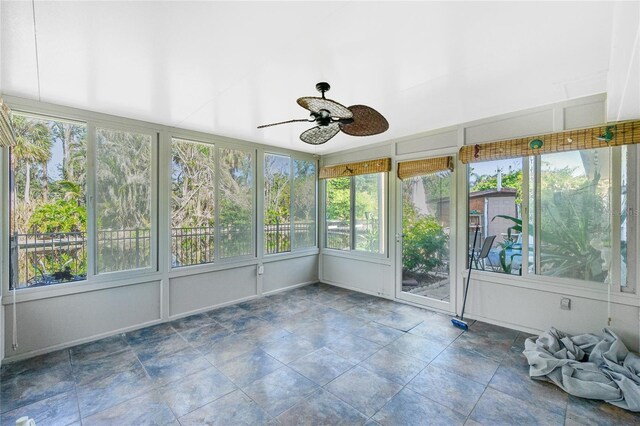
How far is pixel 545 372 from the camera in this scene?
7.60 ft

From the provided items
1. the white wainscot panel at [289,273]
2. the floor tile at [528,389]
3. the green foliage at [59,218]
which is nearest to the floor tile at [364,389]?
the floor tile at [528,389]

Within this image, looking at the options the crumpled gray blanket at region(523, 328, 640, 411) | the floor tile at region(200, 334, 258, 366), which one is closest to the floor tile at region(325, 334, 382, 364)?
the floor tile at region(200, 334, 258, 366)

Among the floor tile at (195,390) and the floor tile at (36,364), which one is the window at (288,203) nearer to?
the floor tile at (195,390)

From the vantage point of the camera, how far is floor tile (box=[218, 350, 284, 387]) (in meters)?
2.38

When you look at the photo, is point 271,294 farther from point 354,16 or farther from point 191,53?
point 354,16

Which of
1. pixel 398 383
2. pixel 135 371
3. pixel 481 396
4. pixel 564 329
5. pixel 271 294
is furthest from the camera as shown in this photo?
pixel 271 294

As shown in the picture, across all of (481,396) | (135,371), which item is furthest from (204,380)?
(481,396)

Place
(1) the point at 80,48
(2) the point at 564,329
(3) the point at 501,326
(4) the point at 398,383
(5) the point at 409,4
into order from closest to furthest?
(5) the point at 409,4, (1) the point at 80,48, (4) the point at 398,383, (2) the point at 564,329, (3) the point at 501,326

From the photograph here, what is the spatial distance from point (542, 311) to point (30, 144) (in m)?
5.67

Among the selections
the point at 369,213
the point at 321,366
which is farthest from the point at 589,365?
the point at 369,213

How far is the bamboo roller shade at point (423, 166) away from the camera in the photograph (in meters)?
3.74

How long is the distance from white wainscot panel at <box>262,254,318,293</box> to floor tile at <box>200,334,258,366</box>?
5.10 feet

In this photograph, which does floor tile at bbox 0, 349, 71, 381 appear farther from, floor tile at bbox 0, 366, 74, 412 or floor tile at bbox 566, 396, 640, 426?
floor tile at bbox 566, 396, 640, 426

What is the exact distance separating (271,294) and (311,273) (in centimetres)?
100
